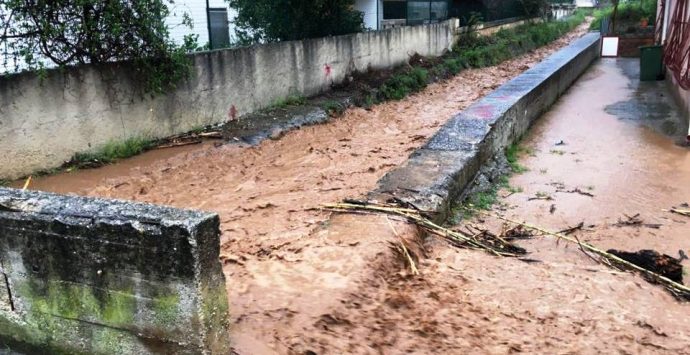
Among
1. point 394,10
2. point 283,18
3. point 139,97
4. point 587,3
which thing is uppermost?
point 587,3

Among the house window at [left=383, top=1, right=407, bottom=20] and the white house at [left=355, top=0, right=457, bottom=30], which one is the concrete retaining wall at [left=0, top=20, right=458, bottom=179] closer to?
the white house at [left=355, top=0, right=457, bottom=30]

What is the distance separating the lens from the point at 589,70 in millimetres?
19500

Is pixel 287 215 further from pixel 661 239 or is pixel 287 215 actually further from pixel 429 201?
pixel 661 239

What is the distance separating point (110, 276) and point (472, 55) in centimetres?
1745

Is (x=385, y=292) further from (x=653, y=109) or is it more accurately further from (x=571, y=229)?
(x=653, y=109)

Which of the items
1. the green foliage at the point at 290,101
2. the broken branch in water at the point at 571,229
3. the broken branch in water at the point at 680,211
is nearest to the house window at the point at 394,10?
the green foliage at the point at 290,101

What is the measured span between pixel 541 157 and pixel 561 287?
4952mm

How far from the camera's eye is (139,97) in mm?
8141

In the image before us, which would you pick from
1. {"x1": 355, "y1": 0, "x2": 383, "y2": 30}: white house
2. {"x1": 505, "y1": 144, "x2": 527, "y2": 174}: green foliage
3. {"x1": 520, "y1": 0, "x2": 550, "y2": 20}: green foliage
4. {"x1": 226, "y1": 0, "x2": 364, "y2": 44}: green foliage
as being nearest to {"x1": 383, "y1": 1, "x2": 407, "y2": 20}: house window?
{"x1": 355, "y1": 0, "x2": 383, "y2": 30}: white house

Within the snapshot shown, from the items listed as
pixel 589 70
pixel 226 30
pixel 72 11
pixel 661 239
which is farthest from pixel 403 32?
pixel 661 239

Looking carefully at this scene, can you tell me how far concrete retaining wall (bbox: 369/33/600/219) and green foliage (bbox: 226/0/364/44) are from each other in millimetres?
4160

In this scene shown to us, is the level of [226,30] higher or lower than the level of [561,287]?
higher

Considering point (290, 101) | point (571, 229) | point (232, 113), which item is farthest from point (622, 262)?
point (290, 101)

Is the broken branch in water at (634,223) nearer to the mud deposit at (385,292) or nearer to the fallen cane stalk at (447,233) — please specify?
the mud deposit at (385,292)
